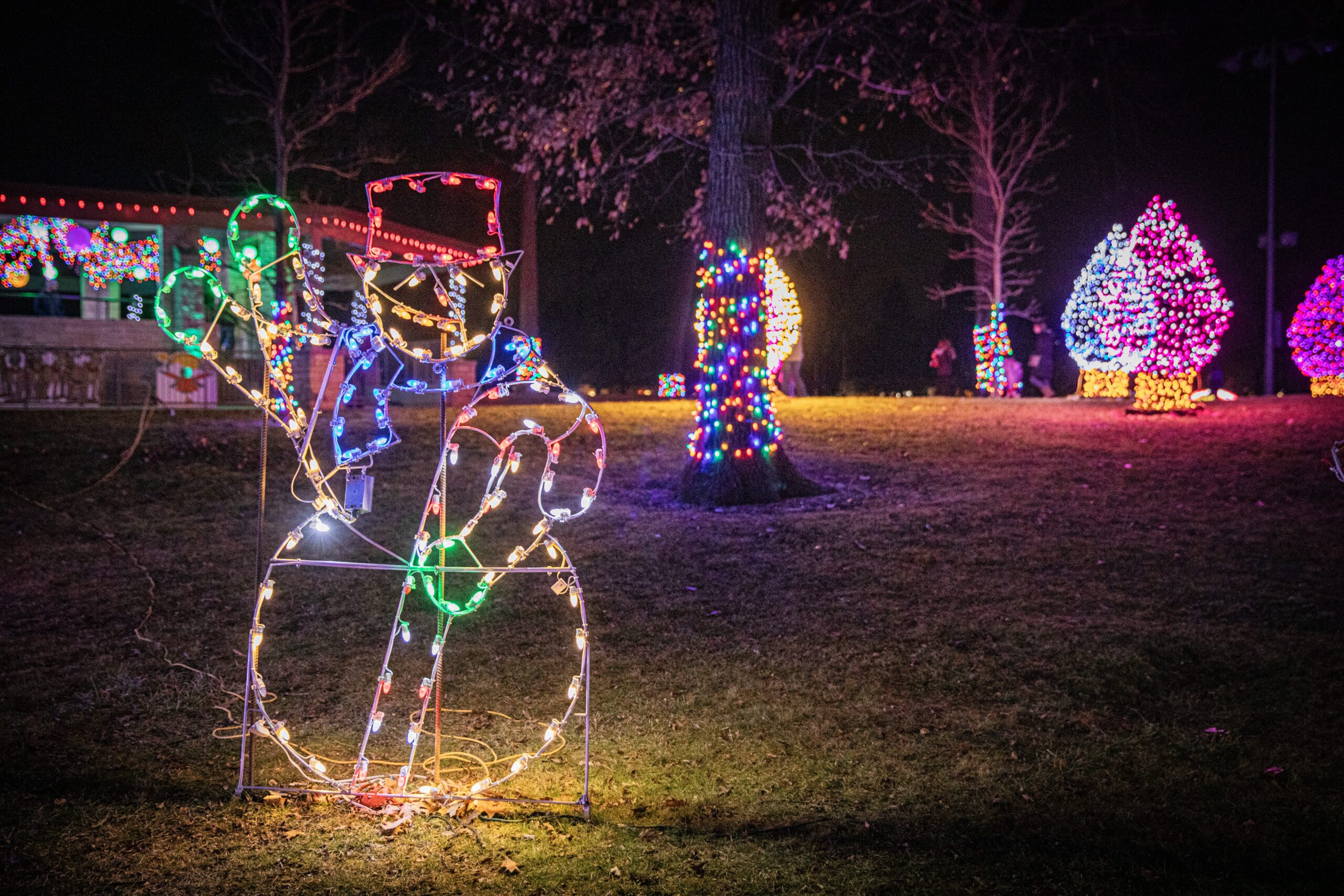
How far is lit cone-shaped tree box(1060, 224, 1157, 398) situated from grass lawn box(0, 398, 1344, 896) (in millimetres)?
2220

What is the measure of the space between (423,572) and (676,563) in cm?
416

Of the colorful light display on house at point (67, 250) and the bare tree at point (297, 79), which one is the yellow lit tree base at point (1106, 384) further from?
the colorful light display on house at point (67, 250)

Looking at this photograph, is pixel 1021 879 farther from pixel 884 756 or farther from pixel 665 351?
pixel 665 351

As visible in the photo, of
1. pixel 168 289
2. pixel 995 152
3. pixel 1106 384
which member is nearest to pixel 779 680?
pixel 168 289

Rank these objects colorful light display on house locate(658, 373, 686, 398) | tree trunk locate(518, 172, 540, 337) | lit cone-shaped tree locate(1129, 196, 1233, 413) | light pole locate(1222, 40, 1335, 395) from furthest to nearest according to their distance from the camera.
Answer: tree trunk locate(518, 172, 540, 337) < colorful light display on house locate(658, 373, 686, 398) < light pole locate(1222, 40, 1335, 395) < lit cone-shaped tree locate(1129, 196, 1233, 413)

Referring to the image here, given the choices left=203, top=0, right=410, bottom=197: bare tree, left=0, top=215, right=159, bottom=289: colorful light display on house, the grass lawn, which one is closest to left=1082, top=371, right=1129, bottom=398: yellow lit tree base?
the grass lawn

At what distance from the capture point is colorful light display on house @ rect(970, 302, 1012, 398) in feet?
64.5

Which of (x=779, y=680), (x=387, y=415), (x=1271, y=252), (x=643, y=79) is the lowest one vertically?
(x=779, y=680)

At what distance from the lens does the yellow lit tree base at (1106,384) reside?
52.5 feet

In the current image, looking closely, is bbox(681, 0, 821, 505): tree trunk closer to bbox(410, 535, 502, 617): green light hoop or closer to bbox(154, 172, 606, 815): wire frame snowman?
bbox(154, 172, 606, 815): wire frame snowman

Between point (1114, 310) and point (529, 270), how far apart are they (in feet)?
43.6

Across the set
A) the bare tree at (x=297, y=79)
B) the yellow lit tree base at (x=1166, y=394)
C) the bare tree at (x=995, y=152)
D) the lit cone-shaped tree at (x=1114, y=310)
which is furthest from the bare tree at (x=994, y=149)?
the bare tree at (x=297, y=79)

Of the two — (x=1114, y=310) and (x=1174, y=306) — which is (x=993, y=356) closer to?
(x=1114, y=310)

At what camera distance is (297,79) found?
61.0ft
